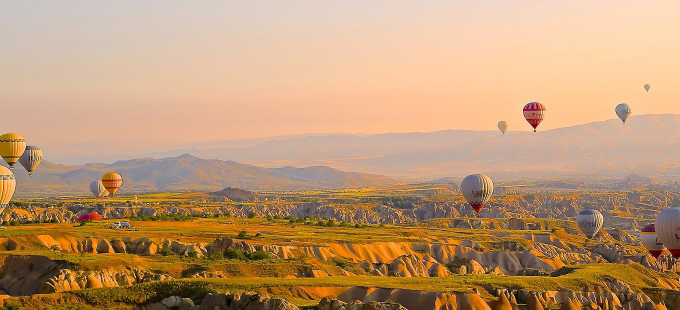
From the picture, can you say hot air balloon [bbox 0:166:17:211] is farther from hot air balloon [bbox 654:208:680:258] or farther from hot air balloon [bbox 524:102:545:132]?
hot air balloon [bbox 524:102:545:132]

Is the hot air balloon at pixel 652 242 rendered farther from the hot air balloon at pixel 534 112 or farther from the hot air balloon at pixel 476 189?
the hot air balloon at pixel 534 112

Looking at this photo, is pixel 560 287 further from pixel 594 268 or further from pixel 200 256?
pixel 200 256

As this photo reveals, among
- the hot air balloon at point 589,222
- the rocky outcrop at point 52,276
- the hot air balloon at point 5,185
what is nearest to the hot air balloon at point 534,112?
the hot air balloon at point 589,222

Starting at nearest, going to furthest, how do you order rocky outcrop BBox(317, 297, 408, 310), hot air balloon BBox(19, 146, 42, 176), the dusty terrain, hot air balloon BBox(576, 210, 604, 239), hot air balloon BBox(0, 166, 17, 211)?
rocky outcrop BBox(317, 297, 408, 310) → the dusty terrain → hot air balloon BBox(0, 166, 17, 211) → hot air balloon BBox(576, 210, 604, 239) → hot air balloon BBox(19, 146, 42, 176)

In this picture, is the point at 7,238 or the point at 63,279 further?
the point at 7,238

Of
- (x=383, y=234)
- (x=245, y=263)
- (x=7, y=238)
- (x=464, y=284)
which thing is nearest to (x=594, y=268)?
(x=464, y=284)

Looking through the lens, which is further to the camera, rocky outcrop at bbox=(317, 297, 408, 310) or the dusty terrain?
the dusty terrain

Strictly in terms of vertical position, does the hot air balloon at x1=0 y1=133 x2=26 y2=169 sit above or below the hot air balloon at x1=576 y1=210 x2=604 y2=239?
above

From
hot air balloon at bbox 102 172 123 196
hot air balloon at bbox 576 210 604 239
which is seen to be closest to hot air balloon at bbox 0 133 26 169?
hot air balloon at bbox 102 172 123 196
